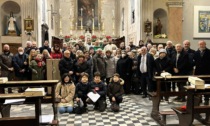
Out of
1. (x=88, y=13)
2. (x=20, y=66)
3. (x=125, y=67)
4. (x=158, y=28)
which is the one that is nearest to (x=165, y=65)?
(x=125, y=67)

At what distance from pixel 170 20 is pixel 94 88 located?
8197mm

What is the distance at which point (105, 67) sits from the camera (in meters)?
8.73

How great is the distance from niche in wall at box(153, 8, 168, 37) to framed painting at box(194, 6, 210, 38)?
1.70 meters

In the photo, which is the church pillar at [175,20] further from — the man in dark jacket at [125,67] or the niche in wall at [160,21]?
the man in dark jacket at [125,67]

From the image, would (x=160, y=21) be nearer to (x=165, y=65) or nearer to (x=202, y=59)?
(x=165, y=65)

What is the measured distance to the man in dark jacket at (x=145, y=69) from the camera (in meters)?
7.91

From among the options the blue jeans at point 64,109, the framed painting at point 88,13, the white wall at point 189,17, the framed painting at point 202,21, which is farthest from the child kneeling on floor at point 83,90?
the framed painting at point 88,13

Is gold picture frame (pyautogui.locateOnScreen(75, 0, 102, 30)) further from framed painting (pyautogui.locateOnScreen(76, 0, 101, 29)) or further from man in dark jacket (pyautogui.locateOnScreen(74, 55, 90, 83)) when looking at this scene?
man in dark jacket (pyautogui.locateOnScreen(74, 55, 90, 83))

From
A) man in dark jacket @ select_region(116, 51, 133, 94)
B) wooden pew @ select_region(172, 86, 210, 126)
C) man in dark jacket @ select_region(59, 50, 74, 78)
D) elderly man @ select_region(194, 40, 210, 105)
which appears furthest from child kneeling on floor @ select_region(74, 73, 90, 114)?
elderly man @ select_region(194, 40, 210, 105)

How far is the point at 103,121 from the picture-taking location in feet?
19.1

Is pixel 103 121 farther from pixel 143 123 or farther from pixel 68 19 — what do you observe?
pixel 68 19

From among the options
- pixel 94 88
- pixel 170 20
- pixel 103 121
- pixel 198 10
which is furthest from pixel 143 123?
pixel 198 10

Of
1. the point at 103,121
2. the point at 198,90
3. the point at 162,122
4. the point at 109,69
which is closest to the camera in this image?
the point at 198,90

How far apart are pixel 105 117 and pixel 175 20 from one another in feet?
29.6
